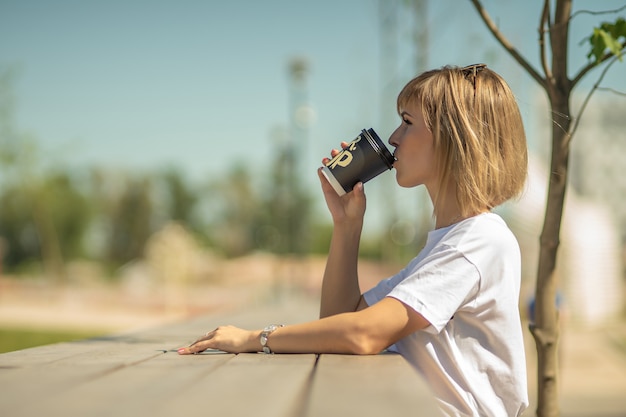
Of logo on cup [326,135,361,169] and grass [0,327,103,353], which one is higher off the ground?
logo on cup [326,135,361,169]

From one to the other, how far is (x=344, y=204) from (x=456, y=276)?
605mm

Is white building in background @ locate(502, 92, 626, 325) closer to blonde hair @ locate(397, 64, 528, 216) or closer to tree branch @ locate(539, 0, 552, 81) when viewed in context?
tree branch @ locate(539, 0, 552, 81)

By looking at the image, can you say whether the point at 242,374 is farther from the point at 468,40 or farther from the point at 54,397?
the point at 468,40

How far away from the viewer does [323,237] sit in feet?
173

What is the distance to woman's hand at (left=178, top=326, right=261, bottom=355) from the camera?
181 centimetres

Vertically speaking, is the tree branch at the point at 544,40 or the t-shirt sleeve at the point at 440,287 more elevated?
the tree branch at the point at 544,40

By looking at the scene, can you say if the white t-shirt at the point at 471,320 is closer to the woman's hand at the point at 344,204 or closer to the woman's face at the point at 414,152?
the woman's face at the point at 414,152

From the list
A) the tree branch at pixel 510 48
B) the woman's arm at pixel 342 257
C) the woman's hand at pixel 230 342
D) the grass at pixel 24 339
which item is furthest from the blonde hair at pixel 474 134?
the grass at pixel 24 339

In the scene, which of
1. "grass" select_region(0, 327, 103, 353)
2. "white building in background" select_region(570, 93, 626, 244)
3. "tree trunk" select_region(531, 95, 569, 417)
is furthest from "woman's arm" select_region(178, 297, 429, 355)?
"white building in background" select_region(570, 93, 626, 244)

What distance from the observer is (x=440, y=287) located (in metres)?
1.64

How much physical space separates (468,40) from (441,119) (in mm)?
7570

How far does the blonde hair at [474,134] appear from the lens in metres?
1.83

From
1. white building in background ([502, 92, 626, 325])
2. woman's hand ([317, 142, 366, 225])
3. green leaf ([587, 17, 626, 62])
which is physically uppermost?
green leaf ([587, 17, 626, 62])

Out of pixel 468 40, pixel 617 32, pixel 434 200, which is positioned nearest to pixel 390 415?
pixel 434 200
